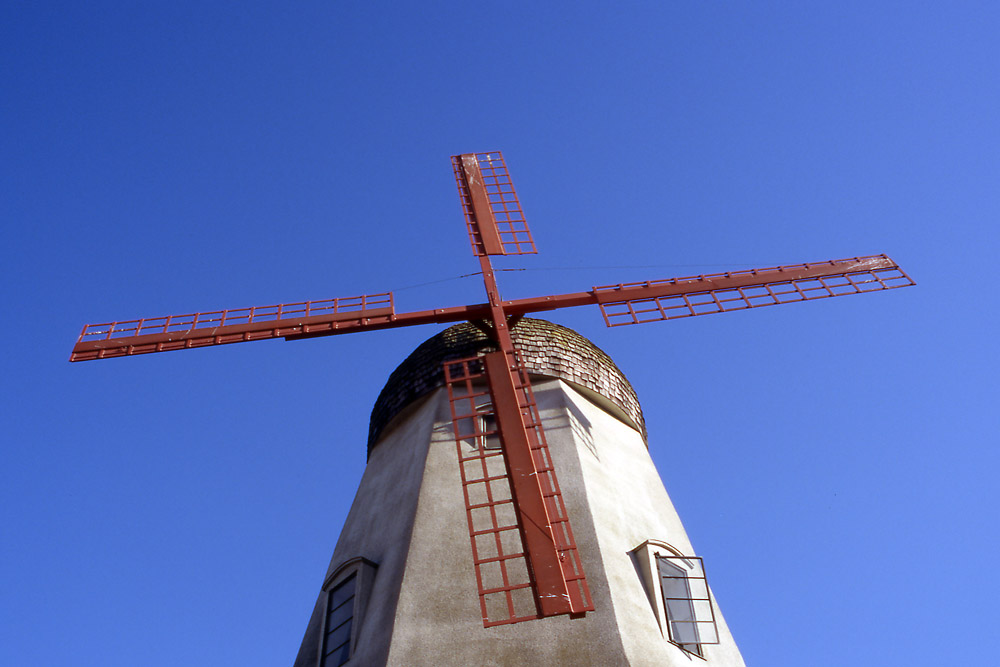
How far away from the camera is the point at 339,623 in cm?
970

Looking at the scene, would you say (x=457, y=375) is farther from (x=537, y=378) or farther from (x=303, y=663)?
(x=303, y=663)

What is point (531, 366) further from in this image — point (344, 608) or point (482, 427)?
point (344, 608)

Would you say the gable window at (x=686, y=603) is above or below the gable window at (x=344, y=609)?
below

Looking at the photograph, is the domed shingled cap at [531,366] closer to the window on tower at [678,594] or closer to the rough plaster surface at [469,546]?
the rough plaster surface at [469,546]

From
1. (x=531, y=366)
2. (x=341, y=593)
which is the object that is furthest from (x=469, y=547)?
(x=531, y=366)

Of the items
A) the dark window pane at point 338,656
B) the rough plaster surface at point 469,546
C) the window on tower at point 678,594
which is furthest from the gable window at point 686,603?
the dark window pane at point 338,656

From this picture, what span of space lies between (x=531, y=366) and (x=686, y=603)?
148 inches

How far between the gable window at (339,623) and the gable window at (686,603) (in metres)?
3.20

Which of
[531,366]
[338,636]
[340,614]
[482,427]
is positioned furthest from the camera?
[531,366]

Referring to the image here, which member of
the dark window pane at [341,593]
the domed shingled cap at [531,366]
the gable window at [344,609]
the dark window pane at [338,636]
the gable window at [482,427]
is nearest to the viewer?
the gable window at [344,609]

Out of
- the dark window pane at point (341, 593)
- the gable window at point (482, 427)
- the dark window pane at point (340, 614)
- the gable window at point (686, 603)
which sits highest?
the gable window at point (482, 427)

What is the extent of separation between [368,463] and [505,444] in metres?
3.53

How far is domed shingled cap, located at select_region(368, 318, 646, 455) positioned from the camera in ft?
39.9

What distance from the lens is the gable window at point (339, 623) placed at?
9.27 m
